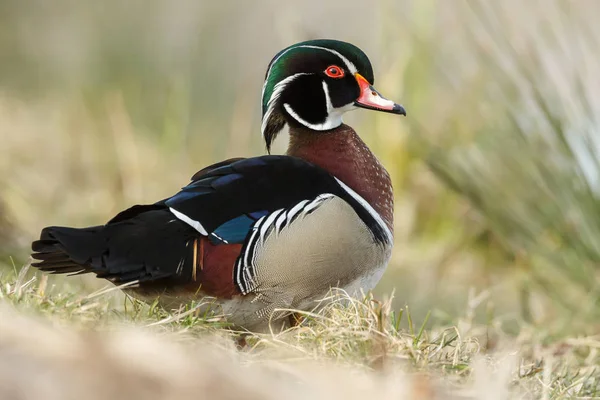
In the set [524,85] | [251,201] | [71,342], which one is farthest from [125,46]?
[71,342]

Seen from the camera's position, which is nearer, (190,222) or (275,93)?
(190,222)

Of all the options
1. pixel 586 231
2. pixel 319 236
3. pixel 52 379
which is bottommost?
pixel 586 231

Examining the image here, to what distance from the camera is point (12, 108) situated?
754cm

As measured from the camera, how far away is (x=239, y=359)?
2.57 meters

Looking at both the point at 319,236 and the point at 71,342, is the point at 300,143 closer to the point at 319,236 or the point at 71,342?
the point at 319,236

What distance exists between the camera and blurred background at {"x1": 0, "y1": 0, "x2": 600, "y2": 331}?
4.89 meters

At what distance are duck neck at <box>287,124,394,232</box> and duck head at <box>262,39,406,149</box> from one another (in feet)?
0.17

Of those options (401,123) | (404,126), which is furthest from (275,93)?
(401,123)

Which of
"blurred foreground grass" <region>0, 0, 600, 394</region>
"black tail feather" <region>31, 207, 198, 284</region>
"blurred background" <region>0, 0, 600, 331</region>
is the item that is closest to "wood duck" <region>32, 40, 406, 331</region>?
"black tail feather" <region>31, 207, 198, 284</region>

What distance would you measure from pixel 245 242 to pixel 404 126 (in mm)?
3452

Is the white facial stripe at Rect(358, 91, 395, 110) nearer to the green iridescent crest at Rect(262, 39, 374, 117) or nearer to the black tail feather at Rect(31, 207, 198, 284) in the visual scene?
the green iridescent crest at Rect(262, 39, 374, 117)

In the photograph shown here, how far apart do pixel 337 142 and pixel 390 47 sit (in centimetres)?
325

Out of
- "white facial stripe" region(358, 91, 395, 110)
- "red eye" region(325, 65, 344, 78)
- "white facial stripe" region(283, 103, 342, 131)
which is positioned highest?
"red eye" region(325, 65, 344, 78)

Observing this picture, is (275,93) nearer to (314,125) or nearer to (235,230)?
(314,125)
